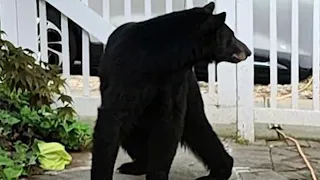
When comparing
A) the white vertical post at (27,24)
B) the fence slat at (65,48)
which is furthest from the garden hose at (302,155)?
the white vertical post at (27,24)

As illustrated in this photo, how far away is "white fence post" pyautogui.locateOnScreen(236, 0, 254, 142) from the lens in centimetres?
488

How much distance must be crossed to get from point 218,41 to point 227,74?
1.48m

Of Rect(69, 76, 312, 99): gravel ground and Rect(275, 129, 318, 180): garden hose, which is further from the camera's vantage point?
Rect(69, 76, 312, 99): gravel ground

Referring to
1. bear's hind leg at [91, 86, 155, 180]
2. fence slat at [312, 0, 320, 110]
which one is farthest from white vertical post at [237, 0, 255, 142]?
bear's hind leg at [91, 86, 155, 180]

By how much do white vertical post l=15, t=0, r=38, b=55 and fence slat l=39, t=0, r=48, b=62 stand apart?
4 cm

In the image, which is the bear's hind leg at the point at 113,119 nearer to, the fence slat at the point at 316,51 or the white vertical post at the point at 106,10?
the white vertical post at the point at 106,10

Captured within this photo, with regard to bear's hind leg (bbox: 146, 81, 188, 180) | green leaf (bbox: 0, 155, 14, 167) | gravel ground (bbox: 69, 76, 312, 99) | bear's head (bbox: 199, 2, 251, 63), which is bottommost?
green leaf (bbox: 0, 155, 14, 167)

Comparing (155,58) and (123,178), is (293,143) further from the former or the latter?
(155,58)

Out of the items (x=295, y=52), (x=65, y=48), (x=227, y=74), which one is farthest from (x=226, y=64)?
(x=65, y=48)

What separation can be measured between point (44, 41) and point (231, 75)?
1318 millimetres

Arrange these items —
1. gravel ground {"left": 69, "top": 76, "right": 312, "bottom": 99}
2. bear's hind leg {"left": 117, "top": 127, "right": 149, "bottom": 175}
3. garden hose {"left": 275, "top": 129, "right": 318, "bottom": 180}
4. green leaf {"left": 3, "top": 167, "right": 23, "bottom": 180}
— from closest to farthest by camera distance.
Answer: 1. bear's hind leg {"left": 117, "top": 127, "right": 149, "bottom": 175}
2. green leaf {"left": 3, "top": 167, "right": 23, "bottom": 180}
3. garden hose {"left": 275, "top": 129, "right": 318, "bottom": 180}
4. gravel ground {"left": 69, "top": 76, "right": 312, "bottom": 99}

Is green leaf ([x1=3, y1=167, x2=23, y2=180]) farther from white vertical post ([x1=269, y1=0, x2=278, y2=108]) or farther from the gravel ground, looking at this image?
white vertical post ([x1=269, y1=0, x2=278, y2=108])

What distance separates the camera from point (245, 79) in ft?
16.2

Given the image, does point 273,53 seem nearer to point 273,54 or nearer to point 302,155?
point 273,54
